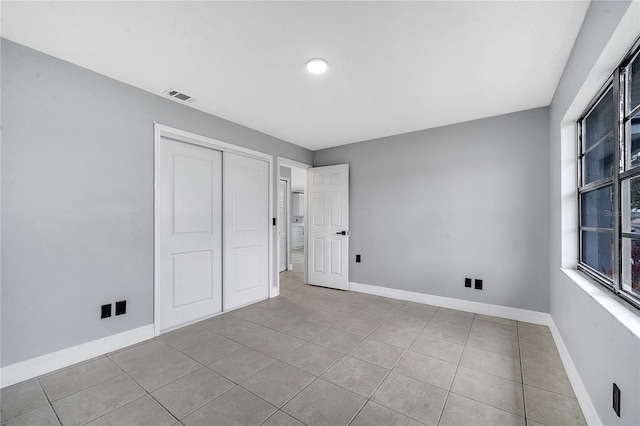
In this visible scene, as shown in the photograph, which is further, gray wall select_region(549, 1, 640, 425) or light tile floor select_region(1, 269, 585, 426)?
light tile floor select_region(1, 269, 585, 426)

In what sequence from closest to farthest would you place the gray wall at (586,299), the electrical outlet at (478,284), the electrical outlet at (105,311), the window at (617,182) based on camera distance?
the gray wall at (586,299)
the window at (617,182)
the electrical outlet at (105,311)
the electrical outlet at (478,284)

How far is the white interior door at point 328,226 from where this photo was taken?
14.6 feet

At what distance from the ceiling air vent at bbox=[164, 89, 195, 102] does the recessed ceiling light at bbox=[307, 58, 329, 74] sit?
1.40m

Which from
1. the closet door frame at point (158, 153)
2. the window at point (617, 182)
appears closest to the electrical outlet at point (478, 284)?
the window at point (617, 182)

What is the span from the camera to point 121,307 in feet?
8.05

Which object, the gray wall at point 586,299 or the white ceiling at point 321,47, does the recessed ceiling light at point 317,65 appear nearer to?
the white ceiling at point 321,47

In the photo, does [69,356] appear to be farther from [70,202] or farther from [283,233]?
[283,233]

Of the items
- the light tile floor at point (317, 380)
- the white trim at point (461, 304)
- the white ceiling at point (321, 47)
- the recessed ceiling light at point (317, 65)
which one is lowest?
the light tile floor at point (317, 380)

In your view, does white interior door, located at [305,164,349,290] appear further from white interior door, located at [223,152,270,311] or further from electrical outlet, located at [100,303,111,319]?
electrical outlet, located at [100,303,111,319]

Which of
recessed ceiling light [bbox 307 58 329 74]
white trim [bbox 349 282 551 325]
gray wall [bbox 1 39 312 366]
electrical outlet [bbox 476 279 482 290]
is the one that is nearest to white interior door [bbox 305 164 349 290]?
white trim [bbox 349 282 551 325]

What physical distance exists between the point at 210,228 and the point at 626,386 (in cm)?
347

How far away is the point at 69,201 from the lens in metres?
2.18

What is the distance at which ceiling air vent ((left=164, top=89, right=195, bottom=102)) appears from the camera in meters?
2.68

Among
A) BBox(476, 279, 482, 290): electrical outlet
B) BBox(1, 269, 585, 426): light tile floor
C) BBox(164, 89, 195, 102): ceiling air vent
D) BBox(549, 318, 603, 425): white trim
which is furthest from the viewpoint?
BBox(476, 279, 482, 290): electrical outlet
